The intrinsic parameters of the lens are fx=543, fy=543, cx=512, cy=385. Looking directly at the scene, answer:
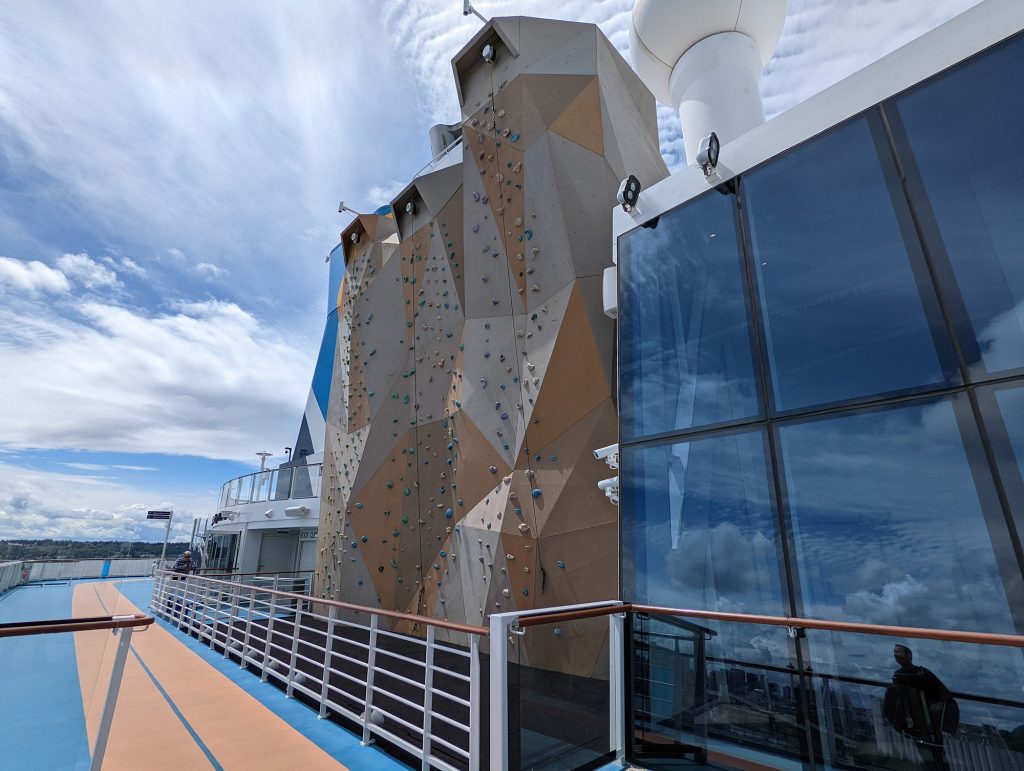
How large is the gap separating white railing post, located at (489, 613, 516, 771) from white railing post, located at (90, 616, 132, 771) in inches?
61.8

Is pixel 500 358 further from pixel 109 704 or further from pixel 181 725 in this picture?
pixel 109 704

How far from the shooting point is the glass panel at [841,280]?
245 centimetres

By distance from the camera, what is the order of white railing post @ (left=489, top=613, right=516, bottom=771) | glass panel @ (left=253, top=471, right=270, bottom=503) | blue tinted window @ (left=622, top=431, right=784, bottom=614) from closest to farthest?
white railing post @ (left=489, top=613, right=516, bottom=771) < blue tinted window @ (left=622, top=431, right=784, bottom=614) < glass panel @ (left=253, top=471, right=270, bottom=503)

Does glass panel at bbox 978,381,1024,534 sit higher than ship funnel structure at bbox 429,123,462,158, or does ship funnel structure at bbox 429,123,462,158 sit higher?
ship funnel structure at bbox 429,123,462,158

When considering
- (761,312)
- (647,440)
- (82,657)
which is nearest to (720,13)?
(761,312)

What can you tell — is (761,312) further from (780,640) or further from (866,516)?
(780,640)

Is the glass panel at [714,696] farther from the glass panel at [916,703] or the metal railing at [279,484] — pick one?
the metal railing at [279,484]

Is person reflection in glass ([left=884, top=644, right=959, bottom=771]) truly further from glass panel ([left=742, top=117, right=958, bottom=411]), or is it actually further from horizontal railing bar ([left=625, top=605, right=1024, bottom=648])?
glass panel ([left=742, top=117, right=958, bottom=411])

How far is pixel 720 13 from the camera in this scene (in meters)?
5.38

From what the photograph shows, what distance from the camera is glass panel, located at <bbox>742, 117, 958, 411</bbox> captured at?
2.45m

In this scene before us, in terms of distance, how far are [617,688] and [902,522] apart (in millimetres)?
1614

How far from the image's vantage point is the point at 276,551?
574 inches

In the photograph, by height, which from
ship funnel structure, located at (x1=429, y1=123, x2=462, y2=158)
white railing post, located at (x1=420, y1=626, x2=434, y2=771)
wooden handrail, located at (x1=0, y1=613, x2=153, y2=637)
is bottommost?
white railing post, located at (x1=420, y1=626, x2=434, y2=771)

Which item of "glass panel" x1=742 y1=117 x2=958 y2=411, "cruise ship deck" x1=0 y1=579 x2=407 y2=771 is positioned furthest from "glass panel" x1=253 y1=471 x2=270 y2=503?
"glass panel" x1=742 y1=117 x2=958 y2=411
